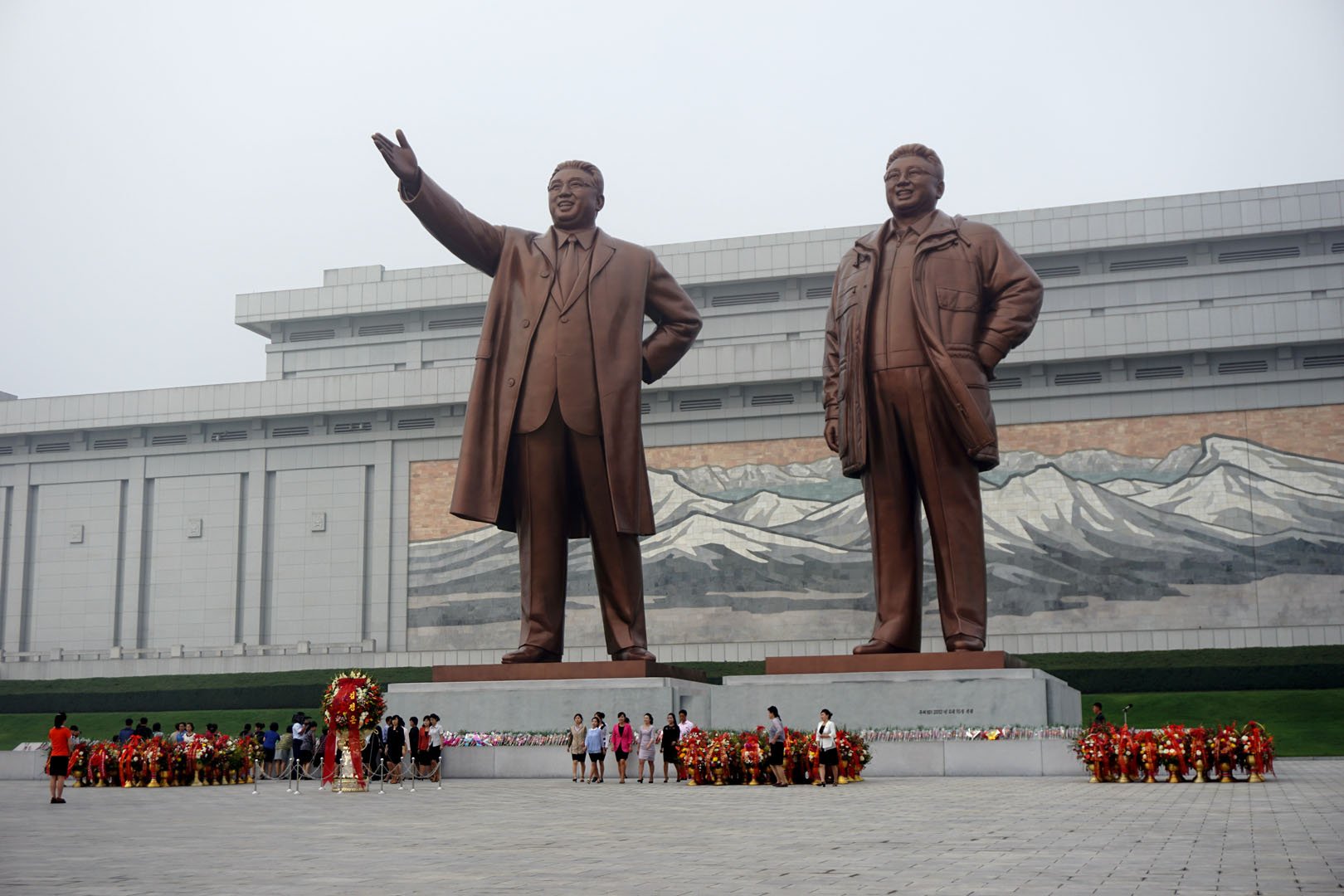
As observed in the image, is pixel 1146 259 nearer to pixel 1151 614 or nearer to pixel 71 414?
pixel 1151 614

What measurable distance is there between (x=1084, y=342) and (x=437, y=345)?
1773 centimetres

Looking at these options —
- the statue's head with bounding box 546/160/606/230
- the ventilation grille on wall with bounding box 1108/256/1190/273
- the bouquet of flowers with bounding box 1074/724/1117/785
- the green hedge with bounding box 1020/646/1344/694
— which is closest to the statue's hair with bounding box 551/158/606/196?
the statue's head with bounding box 546/160/606/230

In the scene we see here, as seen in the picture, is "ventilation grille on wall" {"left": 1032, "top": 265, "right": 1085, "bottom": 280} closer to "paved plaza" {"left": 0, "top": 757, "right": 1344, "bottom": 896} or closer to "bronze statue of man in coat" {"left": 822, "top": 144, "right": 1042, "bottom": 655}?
"bronze statue of man in coat" {"left": 822, "top": 144, "right": 1042, "bottom": 655}

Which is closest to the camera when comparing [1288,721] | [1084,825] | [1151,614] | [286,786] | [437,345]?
[1084,825]

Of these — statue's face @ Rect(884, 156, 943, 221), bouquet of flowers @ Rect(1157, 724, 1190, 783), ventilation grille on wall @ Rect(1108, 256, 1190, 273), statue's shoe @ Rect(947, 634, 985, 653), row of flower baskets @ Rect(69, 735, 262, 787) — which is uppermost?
ventilation grille on wall @ Rect(1108, 256, 1190, 273)

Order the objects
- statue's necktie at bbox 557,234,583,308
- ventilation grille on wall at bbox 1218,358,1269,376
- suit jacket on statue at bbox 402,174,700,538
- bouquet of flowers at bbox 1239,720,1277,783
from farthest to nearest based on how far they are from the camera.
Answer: ventilation grille on wall at bbox 1218,358,1269,376, statue's necktie at bbox 557,234,583,308, suit jacket on statue at bbox 402,174,700,538, bouquet of flowers at bbox 1239,720,1277,783

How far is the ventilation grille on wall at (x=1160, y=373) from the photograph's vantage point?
99.8 ft

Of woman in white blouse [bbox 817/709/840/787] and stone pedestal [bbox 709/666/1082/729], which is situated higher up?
stone pedestal [bbox 709/666/1082/729]

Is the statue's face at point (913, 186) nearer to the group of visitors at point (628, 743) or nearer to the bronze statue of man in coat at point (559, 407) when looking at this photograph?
the bronze statue of man in coat at point (559, 407)

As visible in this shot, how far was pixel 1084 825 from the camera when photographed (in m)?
8.11

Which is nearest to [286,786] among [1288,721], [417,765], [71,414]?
[417,765]

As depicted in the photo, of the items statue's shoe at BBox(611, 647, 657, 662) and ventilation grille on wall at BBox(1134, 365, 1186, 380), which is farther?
ventilation grille on wall at BBox(1134, 365, 1186, 380)

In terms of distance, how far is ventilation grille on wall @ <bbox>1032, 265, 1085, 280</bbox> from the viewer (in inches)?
1383

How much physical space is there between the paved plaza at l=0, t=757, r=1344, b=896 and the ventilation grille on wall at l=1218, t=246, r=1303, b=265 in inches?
961
